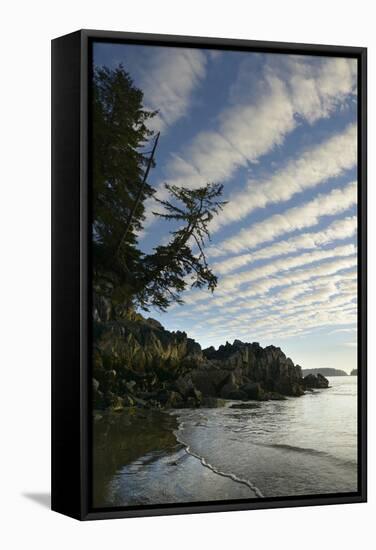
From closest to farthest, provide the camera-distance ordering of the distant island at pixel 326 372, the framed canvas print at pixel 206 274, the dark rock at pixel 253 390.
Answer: the framed canvas print at pixel 206 274 → the dark rock at pixel 253 390 → the distant island at pixel 326 372

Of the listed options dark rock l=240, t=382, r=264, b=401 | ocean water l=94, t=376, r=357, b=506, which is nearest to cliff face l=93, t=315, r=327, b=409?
dark rock l=240, t=382, r=264, b=401

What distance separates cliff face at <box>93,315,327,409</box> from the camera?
30.5 feet

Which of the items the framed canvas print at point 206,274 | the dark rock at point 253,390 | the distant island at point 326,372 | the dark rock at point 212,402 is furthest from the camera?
the distant island at point 326,372

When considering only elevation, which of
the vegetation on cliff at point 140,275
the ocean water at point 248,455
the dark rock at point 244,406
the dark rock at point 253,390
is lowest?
the ocean water at point 248,455

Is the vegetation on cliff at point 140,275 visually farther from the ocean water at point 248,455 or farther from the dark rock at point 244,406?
the ocean water at point 248,455

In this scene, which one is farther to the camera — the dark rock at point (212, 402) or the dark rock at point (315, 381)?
the dark rock at point (315, 381)

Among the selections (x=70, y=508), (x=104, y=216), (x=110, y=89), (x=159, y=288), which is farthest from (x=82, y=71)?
(x=70, y=508)

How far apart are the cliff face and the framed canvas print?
0.01 meters

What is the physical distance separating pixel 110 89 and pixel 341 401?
2731mm

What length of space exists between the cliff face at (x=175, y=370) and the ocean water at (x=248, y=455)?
115 millimetres

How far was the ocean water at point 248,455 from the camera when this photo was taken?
9281 mm

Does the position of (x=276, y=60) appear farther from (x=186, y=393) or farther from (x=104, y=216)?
(x=186, y=393)

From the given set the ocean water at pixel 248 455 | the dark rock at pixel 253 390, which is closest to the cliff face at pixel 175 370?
the dark rock at pixel 253 390

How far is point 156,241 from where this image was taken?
9453mm
